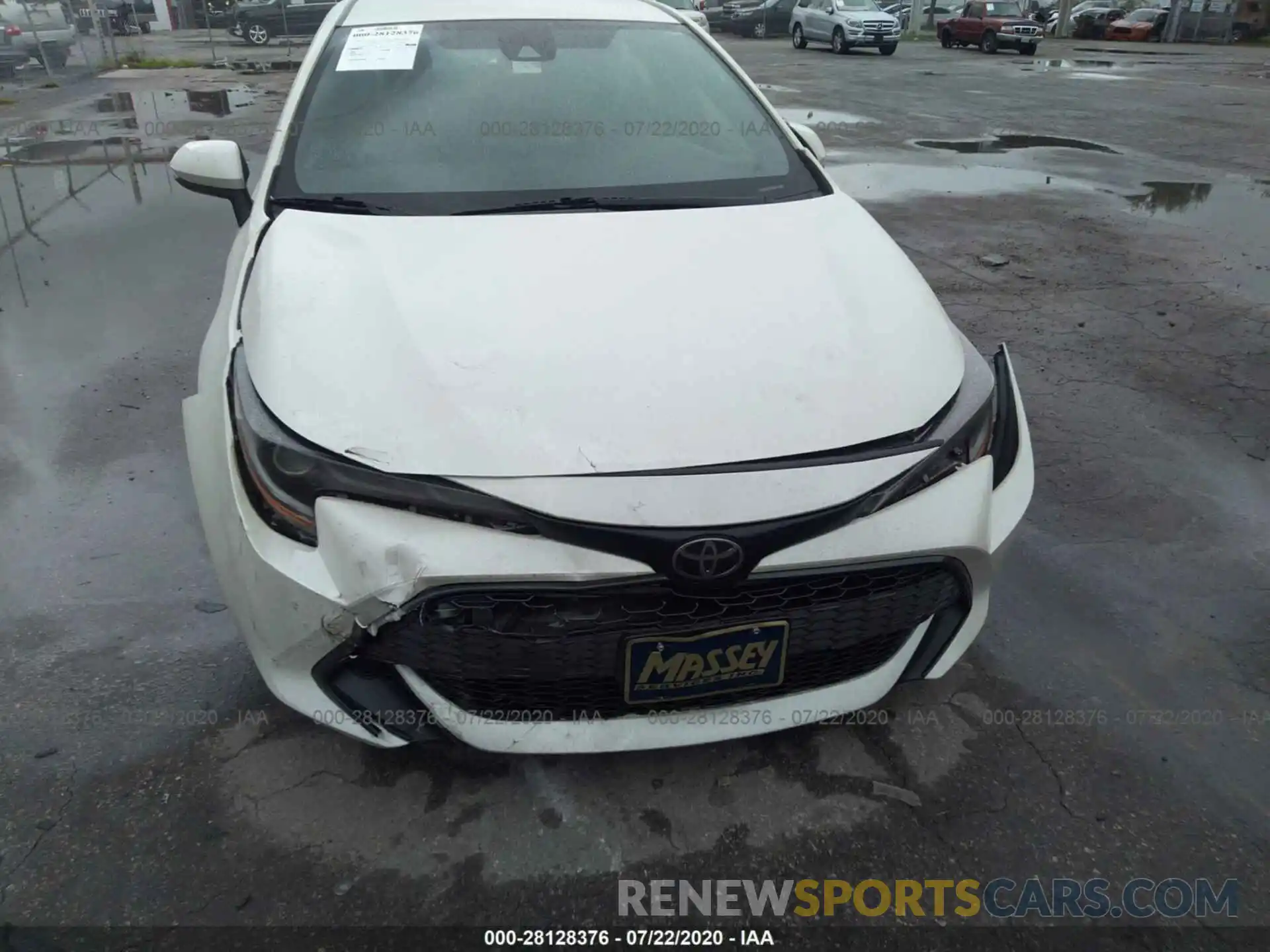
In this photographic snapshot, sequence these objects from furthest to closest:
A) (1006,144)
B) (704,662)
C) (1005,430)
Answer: (1006,144) → (1005,430) → (704,662)

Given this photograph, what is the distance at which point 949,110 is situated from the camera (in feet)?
41.2

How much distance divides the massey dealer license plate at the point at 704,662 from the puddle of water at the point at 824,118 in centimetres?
992

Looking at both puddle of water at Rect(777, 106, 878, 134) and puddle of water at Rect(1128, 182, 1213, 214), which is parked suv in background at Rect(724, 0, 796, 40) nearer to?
puddle of water at Rect(777, 106, 878, 134)

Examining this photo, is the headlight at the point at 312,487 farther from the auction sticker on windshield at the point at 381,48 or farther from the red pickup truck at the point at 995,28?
the red pickup truck at the point at 995,28

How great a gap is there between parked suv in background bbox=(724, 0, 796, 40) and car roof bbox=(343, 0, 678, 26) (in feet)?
88.3

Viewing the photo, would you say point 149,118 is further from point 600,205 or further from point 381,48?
point 600,205

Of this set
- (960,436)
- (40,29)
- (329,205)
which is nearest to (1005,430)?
(960,436)

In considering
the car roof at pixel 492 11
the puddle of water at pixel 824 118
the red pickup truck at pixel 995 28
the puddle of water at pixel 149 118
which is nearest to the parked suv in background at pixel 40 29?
the puddle of water at pixel 149 118

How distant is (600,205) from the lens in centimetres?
252

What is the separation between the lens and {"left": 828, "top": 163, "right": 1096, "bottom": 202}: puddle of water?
770 cm

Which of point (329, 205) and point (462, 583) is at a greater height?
point (329, 205)

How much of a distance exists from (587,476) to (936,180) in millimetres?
7545

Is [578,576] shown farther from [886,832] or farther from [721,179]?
[721,179]

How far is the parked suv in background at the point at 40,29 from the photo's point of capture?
15148 mm
